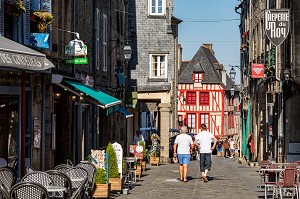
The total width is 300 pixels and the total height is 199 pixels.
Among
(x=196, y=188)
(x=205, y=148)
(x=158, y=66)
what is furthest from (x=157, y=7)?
(x=196, y=188)

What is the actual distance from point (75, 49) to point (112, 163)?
3919 millimetres

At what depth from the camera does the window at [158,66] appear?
136 ft

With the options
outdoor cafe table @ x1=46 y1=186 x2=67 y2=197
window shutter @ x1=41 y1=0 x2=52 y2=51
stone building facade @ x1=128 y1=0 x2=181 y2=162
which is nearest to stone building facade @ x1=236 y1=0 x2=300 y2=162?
stone building facade @ x1=128 y1=0 x2=181 y2=162

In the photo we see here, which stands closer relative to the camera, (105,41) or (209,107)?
(105,41)

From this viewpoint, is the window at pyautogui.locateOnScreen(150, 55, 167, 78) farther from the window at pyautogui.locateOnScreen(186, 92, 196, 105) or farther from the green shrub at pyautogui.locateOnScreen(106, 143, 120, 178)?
the window at pyautogui.locateOnScreen(186, 92, 196, 105)

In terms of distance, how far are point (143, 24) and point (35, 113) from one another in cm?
2312

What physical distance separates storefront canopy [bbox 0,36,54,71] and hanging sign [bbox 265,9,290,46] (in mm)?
13206

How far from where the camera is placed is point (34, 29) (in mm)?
18859

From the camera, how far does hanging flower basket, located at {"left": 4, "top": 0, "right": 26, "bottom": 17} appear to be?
1639cm

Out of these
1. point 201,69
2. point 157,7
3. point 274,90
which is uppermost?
point 157,7

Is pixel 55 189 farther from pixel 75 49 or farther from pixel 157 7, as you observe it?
pixel 157 7

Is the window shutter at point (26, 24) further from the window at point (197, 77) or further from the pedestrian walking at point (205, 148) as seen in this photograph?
the window at point (197, 77)

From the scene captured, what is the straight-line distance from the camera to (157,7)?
4212cm

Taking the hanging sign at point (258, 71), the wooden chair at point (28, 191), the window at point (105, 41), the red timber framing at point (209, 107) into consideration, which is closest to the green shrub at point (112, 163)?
the wooden chair at point (28, 191)
